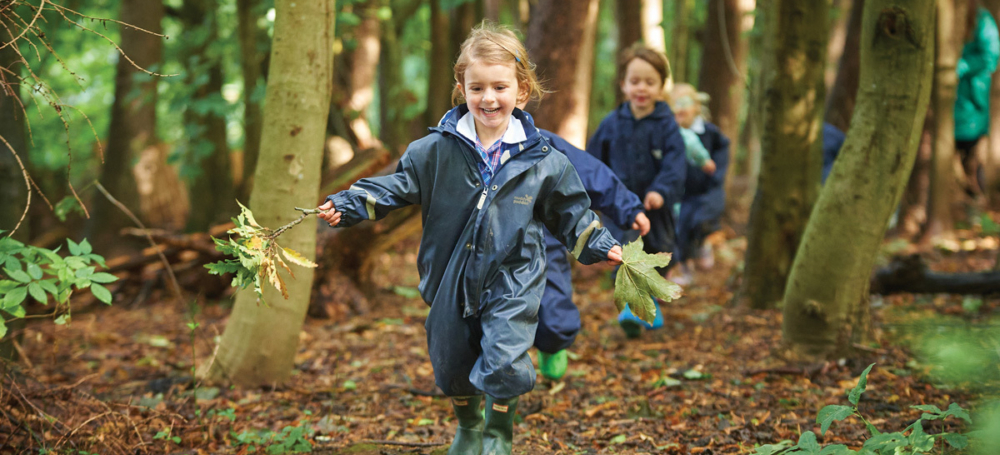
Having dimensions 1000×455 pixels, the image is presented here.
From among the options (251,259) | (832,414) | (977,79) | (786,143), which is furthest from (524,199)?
(977,79)

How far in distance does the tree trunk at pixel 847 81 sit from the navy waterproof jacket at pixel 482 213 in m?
7.14

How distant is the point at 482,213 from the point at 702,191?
4.87 metres

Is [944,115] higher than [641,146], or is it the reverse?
[944,115]

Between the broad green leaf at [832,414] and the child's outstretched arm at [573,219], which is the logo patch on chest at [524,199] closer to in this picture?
the child's outstretched arm at [573,219]

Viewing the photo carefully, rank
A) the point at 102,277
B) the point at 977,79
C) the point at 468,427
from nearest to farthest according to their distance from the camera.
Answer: the point at 102,277
the point at 468,427
the point at 977,79

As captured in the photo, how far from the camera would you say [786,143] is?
18.5 ft

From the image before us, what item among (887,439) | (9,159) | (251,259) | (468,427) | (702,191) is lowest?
(468,427)

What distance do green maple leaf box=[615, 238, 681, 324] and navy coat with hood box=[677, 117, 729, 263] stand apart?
4.38 metres

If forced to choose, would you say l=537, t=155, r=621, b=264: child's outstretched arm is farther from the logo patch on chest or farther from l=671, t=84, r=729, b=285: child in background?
l=671, t=84, r=729, b=285: child in background

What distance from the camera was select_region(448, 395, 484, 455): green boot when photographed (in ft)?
→ 10.3

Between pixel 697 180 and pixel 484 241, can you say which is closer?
pixel 484 241

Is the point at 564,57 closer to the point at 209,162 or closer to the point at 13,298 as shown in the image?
the point at 13,298

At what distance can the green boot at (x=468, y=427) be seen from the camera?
10.3 feet

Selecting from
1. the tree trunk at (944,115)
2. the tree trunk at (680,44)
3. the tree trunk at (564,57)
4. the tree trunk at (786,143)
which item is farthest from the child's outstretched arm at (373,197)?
the tree trunk at (680,44)
